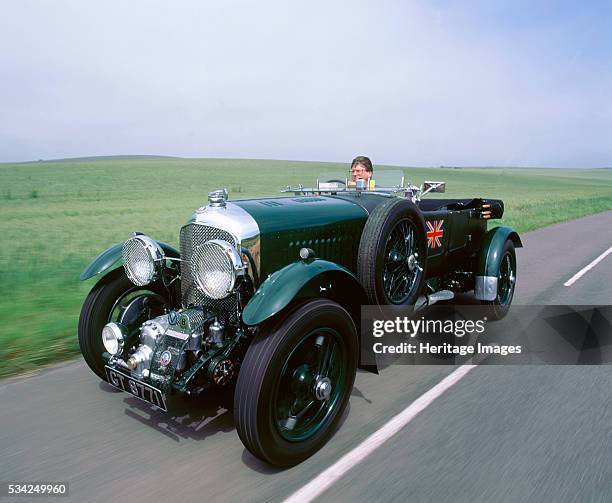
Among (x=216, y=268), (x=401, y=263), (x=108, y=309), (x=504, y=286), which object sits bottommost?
(x=504, y=286)

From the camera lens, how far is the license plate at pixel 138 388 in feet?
9.11

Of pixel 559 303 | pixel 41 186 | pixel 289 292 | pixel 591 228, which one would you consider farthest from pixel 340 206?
pixel 41 186

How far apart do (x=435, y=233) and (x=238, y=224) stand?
236 centimetres

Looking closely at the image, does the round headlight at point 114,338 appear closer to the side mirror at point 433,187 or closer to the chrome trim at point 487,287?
the side mirror at point 433,187

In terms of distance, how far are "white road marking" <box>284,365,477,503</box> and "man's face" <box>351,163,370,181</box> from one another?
2318 millimetres

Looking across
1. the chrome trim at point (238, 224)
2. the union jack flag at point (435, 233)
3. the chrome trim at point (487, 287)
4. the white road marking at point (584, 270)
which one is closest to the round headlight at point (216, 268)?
the chrome trim at point (238, 224)

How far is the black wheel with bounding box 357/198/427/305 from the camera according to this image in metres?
3.59

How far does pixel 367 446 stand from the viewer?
2.91m

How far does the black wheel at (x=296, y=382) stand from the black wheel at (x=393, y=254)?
0.62 m

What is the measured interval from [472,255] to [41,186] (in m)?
30.5

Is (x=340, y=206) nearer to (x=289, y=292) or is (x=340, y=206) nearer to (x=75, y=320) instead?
(x=289, y=292)

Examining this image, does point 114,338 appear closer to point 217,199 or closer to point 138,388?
point 138,388

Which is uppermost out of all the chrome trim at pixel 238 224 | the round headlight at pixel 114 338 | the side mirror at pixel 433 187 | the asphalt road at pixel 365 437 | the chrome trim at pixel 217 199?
the side mirror at pixel 433 187

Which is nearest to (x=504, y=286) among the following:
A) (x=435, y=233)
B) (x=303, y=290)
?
(x=435, y=233)
